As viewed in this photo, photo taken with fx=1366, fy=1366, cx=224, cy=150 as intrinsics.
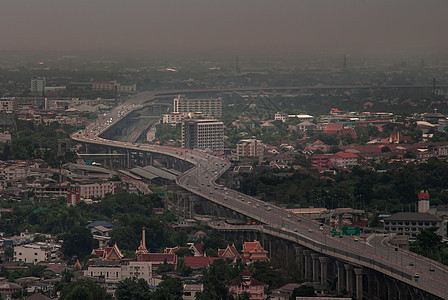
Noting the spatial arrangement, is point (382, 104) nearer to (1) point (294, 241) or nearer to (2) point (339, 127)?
(2) point (339, 127)

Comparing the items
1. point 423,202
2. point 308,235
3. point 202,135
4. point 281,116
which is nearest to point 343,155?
point 202,135

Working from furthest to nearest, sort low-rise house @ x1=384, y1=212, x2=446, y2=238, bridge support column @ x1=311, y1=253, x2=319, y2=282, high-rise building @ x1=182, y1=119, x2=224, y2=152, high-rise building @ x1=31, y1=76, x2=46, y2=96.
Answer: high-rise building @ x1=31, y1=76, x2=46, y2=96 < high-rise building @ x1=182, y1=119, x2=224, y2=152 < low-rise house @ x1=384, y1=212, x2=446, y2=238 < bridge support column @ x1=311, y1=253, x2=319, y2=282

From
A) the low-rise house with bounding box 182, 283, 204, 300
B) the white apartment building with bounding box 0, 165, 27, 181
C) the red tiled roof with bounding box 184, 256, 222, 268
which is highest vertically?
the low-rise house with bounding box 182, 283, 204, 300

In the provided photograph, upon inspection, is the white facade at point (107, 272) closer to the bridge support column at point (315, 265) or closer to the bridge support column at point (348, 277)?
the bridge support column at point (315, 265)

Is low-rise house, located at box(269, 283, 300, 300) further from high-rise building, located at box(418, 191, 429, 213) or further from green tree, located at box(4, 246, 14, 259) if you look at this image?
high-rise building, located at box(418, 191, 429, 213)

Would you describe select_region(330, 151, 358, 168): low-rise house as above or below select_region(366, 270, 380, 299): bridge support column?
below

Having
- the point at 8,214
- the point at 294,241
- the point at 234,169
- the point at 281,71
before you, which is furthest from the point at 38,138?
the point at 281,71

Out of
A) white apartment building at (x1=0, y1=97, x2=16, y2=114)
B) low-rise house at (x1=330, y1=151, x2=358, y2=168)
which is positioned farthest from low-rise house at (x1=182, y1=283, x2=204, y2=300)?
white apartment building at (x1=0, y1=97, x2=16, y2=114)
